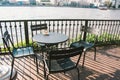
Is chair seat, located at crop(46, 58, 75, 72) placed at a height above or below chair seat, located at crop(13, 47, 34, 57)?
below

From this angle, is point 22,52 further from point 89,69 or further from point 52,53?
point 89,69

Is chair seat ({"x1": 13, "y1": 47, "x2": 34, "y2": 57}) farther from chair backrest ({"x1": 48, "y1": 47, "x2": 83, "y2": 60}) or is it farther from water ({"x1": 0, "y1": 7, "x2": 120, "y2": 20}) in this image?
water ({"x1": 0, "y1": 7, "x2": 120, "y2": 20})

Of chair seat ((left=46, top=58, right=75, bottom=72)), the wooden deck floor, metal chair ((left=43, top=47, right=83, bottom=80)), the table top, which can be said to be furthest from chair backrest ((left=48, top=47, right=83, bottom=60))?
the wooden deck floor

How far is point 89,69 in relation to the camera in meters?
2.93

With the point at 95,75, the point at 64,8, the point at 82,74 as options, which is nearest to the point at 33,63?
the point at 82,74

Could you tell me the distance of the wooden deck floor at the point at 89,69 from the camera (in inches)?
102

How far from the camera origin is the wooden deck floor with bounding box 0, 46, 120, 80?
2.59 m

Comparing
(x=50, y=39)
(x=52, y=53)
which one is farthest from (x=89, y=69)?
(x=52, y=53)

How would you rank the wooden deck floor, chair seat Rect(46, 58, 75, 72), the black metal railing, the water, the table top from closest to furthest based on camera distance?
1. chair seat Rect(46, 58, 75, 72)
2. the table top
3. the wooden deck floor
4. the black metal railing
5. the water

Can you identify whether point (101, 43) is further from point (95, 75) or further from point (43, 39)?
point (43, 39)

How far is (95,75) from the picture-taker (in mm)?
2717

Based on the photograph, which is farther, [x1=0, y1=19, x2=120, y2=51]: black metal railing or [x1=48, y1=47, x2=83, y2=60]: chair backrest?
[x1=0, y1=19, x2=120, y2=51]: black metal railing

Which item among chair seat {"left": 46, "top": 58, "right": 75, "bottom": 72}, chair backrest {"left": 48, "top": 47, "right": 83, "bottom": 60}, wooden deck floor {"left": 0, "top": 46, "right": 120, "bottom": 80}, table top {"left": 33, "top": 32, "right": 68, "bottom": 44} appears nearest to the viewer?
chair backrest {"left": 48, "top": 47, "right": 83, "bottom": 60}

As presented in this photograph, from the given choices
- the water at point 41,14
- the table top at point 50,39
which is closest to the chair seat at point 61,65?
the table top at point 50,39
